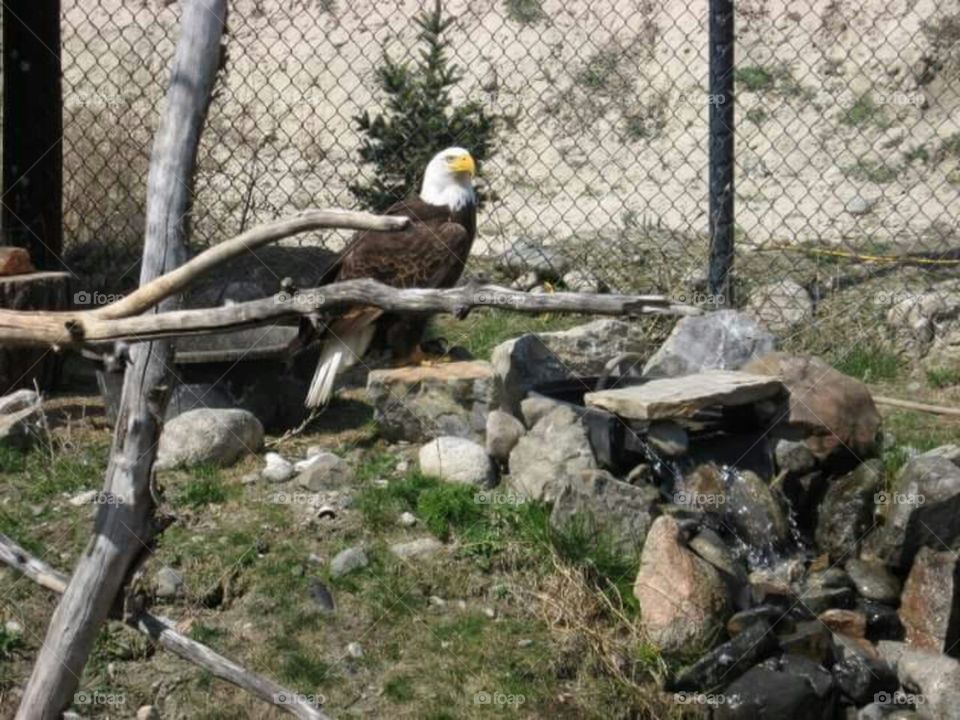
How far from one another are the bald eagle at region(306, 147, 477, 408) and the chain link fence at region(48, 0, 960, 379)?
1078mm

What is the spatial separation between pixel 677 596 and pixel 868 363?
2791 mm

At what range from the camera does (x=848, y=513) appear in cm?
652

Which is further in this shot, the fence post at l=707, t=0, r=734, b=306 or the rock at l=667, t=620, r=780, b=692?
the fence post at l=707, t=0, r=734, b=306

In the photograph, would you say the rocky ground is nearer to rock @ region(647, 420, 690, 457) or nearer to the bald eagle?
rock @ region(647, 420, 690, 457)

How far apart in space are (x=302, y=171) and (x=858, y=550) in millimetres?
5751

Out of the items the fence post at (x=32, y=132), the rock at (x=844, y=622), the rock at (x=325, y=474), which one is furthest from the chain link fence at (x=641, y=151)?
the rock at (x=844, y=622)

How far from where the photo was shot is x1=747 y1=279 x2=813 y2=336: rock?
8.37 meters

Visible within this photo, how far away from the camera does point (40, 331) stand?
151 inches

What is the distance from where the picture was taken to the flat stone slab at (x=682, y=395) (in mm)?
6469

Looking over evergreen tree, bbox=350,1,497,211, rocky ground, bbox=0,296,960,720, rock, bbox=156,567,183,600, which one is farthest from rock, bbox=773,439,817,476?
evergreen tree, bbox=350,1,497,211

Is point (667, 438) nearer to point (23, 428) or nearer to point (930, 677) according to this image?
point (930, 677)

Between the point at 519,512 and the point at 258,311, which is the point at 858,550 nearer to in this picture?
the point at 519,512

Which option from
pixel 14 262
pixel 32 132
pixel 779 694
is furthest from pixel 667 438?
pixel 32 132

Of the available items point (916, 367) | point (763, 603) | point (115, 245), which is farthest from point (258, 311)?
point (115, 245)
